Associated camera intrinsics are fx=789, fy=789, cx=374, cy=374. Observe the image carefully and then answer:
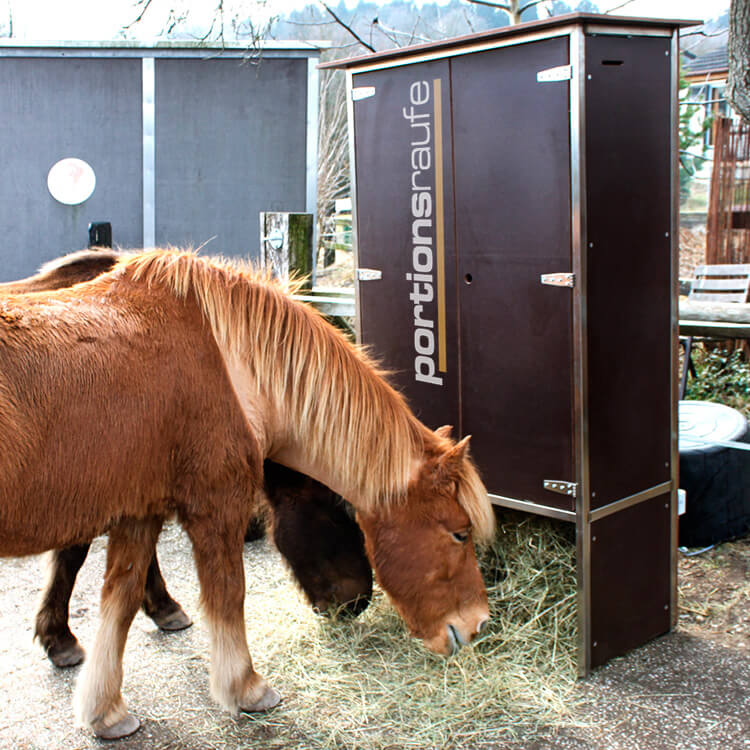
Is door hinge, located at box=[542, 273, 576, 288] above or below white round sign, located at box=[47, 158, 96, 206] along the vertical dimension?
below

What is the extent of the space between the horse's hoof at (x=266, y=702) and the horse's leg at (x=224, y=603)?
0.01 metres

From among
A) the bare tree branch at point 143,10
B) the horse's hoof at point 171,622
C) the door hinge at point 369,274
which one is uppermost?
the bare tree branch at point 143,10

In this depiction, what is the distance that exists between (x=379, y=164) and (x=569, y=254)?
1.03 metres

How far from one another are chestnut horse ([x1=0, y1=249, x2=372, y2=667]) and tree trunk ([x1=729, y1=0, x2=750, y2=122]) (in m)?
3.45

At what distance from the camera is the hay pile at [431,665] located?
109 inches

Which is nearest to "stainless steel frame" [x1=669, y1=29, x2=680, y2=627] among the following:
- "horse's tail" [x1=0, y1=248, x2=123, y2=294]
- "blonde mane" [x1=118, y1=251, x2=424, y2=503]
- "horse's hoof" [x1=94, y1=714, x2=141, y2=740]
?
"blonde mane" [x1=118, y1=251, x2=424, y2=503]

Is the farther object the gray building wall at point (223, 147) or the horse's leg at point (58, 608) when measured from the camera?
the gray building wall at point (223, 147)

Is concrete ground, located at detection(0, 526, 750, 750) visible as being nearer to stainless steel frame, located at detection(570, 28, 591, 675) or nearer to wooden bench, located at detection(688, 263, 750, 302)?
stainless steel frame, located at detection(570, 28, 591, 675)

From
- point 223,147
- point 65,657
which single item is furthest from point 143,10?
point 65,657

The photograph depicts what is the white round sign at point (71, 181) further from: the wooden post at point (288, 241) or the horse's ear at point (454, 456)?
the horse's ear at point (454, 456)

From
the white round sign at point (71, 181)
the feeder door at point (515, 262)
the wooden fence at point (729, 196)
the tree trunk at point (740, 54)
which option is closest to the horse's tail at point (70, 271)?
the feeder door at point (515, 262)

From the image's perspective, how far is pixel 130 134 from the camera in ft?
25.9

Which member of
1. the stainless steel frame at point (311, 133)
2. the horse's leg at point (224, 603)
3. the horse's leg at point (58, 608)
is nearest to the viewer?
the horse's leg at point (224, 603)

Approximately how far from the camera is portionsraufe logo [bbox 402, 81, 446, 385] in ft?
10.6
